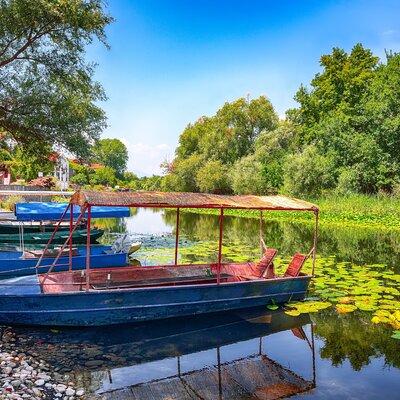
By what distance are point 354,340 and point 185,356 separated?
411cm

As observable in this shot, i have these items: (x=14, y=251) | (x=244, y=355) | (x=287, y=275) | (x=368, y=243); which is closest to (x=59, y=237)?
(x=14, y=251)

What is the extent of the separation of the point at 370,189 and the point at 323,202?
452cm

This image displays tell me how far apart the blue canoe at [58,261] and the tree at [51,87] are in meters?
4.80

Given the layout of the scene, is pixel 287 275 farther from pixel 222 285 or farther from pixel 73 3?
pixel 73 3

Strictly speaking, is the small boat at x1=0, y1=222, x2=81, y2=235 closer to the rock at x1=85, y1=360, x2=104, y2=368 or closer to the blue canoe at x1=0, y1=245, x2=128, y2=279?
the blue canoe at x1=0, y1=245, x2=128, y2=279

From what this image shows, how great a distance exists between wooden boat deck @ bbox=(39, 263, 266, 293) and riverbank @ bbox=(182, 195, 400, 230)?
21.3m

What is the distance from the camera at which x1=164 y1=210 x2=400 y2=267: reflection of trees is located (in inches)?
870

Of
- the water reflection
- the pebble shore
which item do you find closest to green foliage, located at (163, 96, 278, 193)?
the water reflection

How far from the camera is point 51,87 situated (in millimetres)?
19328

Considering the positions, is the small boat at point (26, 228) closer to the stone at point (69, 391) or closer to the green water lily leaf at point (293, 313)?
the green water lily leaf at point (293, 313)

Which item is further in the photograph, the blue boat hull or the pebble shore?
the blue boat hull

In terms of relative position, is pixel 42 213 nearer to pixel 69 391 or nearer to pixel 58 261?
pixel 58 261

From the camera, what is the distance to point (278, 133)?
5650cm

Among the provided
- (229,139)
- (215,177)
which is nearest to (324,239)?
(215,177)
